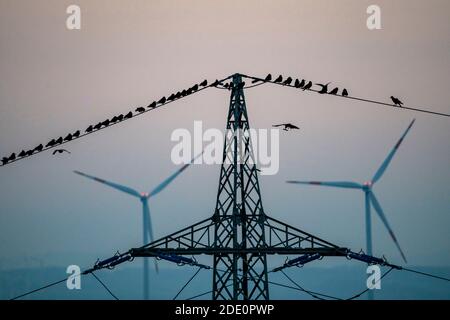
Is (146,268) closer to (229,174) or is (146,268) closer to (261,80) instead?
(229,174)

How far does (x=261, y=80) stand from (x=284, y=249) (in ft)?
49.4

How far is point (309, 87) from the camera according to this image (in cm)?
11656

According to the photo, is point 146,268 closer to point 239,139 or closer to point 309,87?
point 239,139

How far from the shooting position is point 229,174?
112 meters

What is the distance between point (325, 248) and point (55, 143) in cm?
2553

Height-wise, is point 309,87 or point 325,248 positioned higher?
point 309,87
